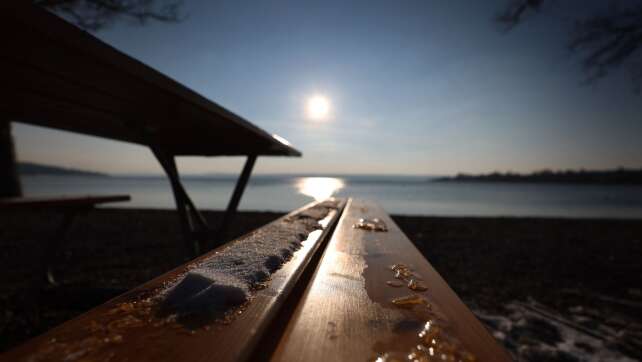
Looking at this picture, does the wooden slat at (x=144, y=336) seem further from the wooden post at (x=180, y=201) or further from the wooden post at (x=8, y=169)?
the wooden post at (x=8, y=169)

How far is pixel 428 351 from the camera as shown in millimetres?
487

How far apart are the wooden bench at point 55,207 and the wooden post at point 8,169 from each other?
3.21 m

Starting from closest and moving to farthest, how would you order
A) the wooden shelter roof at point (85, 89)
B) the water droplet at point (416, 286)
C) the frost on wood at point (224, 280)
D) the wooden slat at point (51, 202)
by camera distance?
the frost on wood at point (224, 280), the water droplet at point (416, 286), the wooden shelter roof at point (85, 89), the wooden slat at point (51, 202)

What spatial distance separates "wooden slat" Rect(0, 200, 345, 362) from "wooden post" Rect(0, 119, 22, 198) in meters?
6.63

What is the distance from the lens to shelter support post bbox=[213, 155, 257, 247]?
2916 millimetres

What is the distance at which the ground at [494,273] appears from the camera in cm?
232

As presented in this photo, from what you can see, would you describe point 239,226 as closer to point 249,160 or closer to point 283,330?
point 249,160

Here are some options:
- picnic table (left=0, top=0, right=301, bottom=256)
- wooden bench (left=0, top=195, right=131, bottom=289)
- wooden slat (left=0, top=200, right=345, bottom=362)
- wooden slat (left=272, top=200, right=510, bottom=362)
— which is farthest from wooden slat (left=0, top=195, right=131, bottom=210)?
wooden slat (left=272, top=200, right=510, bottom=362)

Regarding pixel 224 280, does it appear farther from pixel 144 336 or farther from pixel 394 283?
pixel 394 283

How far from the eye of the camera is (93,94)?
143 centimetres

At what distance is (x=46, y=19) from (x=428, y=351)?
1.28 meters

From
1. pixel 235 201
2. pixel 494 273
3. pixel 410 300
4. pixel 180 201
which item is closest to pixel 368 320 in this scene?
pixel 410 300

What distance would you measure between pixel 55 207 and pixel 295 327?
120 inches

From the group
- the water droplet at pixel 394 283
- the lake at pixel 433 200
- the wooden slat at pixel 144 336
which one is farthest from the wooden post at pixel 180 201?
the lake at pixel 433 200
